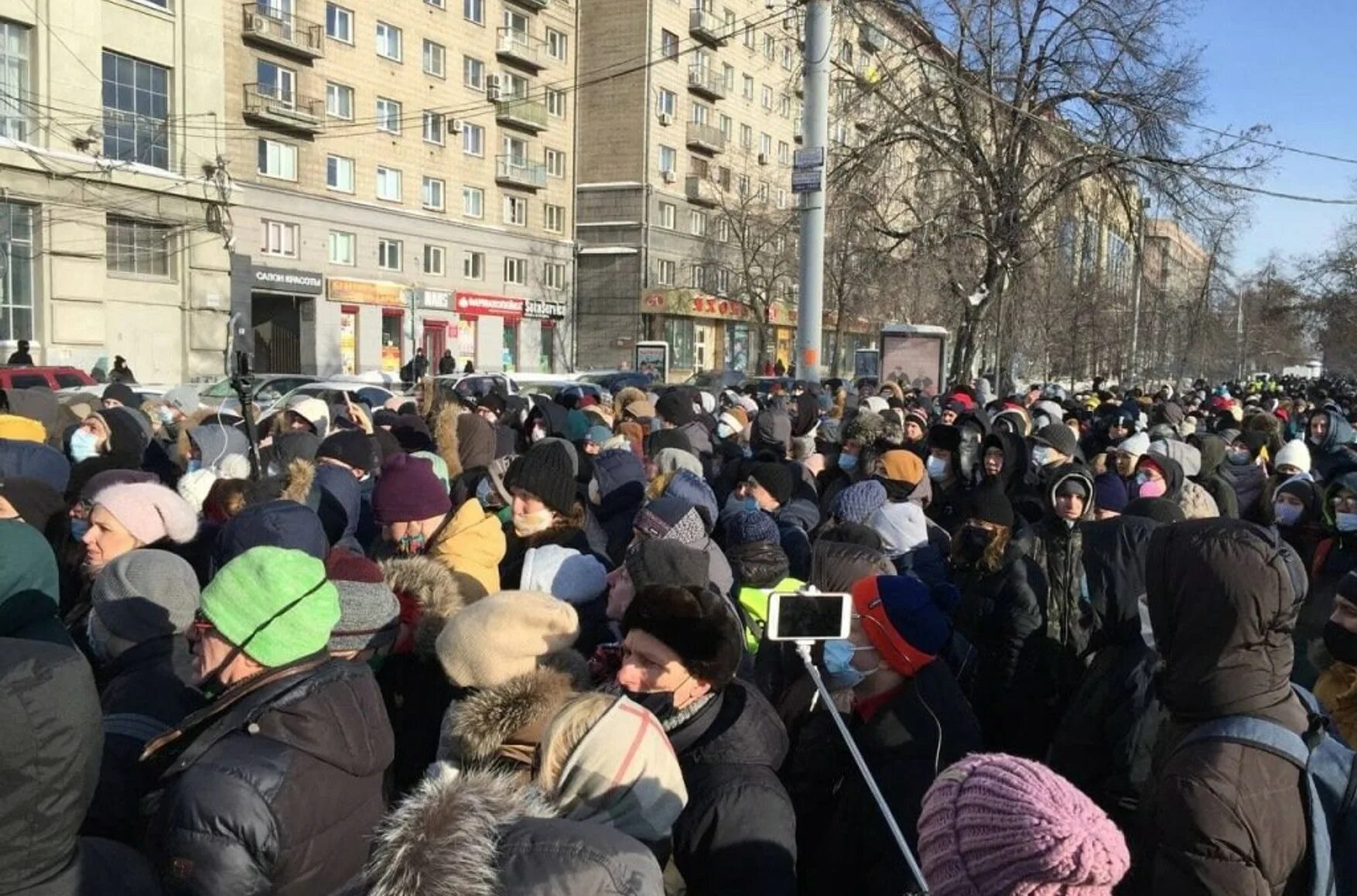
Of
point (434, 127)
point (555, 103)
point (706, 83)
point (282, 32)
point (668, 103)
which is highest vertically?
point (706, 83)

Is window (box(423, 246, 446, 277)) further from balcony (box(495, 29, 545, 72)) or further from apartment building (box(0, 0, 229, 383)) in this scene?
apartment building (box(0, 0, 229, 383))

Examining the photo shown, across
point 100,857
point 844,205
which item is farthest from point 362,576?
point 844,205

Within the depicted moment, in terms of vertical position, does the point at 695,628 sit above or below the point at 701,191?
below

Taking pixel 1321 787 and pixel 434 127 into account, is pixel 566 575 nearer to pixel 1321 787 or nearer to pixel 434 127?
pixel 1321 787

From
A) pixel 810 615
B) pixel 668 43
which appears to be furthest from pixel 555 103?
pixel 810 615

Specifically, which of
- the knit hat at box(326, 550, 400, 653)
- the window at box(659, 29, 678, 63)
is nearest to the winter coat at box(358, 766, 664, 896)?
the knit hat at box(326, 550, 400, 653)

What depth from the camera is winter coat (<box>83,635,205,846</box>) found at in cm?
244

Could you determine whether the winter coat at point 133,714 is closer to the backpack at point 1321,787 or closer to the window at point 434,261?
the backpack at point 1321,787

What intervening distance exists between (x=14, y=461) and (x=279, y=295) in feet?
101

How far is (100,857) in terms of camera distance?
6.66 ft

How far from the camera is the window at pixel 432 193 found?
129 ft

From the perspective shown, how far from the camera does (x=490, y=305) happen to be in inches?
1663

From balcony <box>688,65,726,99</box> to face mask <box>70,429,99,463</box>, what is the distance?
150ft

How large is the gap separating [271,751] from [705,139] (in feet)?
166
